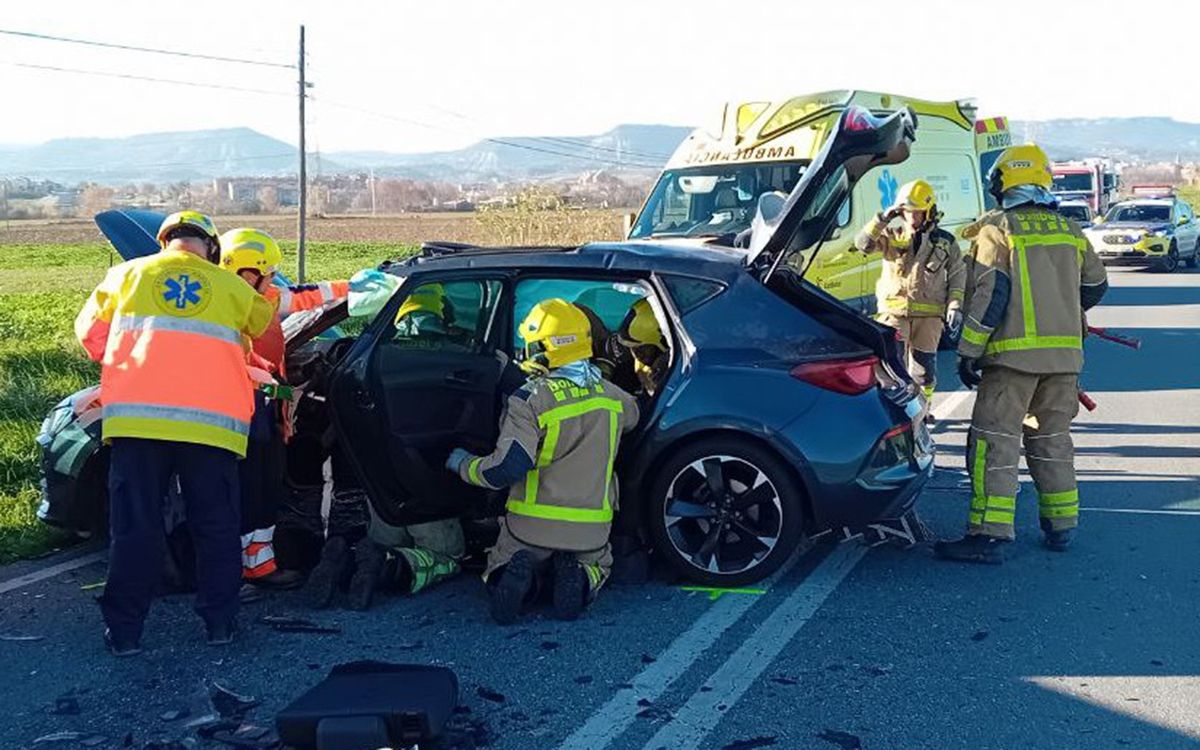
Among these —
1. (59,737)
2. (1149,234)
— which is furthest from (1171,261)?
(59,737)

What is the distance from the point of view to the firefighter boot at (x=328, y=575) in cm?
507

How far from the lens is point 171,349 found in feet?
14.7

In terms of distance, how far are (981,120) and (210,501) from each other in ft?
42.4

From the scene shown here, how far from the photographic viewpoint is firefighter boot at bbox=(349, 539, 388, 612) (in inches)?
198

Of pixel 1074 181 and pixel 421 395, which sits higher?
pixel 1074 181

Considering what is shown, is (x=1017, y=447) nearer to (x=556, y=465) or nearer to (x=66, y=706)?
(x=556, y=465)

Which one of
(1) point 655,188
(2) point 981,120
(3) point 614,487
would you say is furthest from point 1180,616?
(2) point 981,120

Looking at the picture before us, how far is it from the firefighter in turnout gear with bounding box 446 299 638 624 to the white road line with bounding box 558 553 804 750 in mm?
519

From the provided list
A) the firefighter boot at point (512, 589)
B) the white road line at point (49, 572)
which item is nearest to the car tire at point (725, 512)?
the firefighter boot at point (512, 589)

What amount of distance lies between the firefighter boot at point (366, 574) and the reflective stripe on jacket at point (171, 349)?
31.4 inches

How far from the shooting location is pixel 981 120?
15.1m

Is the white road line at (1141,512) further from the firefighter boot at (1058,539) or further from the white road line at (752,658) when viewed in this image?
the white road line at (752,658)

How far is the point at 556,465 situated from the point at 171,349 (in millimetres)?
1636

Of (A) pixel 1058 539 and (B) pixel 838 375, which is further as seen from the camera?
(A) pixel 1058 539
